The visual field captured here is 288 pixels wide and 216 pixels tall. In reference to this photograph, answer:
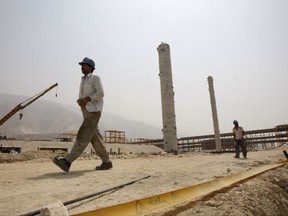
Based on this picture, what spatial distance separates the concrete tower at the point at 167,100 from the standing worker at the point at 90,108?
350 inches

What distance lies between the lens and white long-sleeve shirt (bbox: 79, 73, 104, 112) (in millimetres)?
4000

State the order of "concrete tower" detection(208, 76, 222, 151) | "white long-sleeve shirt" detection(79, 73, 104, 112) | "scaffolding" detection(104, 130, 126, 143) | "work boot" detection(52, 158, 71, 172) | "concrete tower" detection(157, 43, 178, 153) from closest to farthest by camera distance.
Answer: "work boot" detection(52, 158, 71, 172) → "white long-sleeve shirt" detection(79, 73, 104, 112) → "concrete tower" detection(157, 43, 178, 153) → "concrete tower" detection(208, 76, 222, 151) → "scaffolding" detection(104, 130, 126, 143)

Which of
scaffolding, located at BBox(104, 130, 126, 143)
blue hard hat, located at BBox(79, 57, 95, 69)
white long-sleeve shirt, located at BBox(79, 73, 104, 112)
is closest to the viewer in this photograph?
white long-sleeve shirt, located at BBox(79, 73, 104, 112)

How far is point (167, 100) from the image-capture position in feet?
43.8

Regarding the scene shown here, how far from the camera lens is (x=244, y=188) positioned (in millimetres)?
2859

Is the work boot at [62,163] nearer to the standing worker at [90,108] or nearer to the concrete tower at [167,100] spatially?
the standing worker at [90,108]

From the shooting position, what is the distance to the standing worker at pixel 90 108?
12.6ft

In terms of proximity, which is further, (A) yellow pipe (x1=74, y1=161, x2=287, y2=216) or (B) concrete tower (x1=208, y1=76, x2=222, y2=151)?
(B) concrete tower (x1=208, y1=76, x2=222, y2=151)

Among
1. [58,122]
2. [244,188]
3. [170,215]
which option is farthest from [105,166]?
[58,122]

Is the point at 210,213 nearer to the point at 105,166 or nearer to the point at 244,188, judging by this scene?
the point at 244,188

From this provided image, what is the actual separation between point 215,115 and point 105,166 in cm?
2061

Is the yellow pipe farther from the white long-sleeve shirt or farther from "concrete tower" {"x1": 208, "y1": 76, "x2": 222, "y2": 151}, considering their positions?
"concrete tower" {"x1": 208, "y1": 76, "x2": 222, "y2": 151}

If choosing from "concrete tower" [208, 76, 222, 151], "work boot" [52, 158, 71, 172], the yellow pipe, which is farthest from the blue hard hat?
"concrete tower" [208, 76, 222, 151]

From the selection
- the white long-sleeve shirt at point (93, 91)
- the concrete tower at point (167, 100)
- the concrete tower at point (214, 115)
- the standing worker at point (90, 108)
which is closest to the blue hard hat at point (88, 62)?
the standing worker at point (90, 108)
